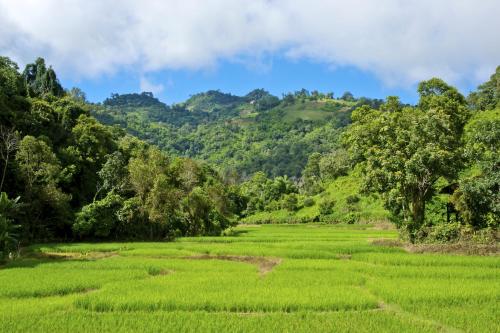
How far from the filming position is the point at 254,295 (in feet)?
49.1

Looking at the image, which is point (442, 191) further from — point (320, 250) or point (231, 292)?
point (231, 292)

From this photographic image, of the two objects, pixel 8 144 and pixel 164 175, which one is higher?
pixel 8 144

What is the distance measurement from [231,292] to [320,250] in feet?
45.6

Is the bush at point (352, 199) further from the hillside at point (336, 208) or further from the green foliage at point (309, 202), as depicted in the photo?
the green foliage at point (309, 202)

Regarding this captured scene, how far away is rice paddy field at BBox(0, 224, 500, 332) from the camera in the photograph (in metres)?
12.0

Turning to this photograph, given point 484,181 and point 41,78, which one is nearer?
point 484,181

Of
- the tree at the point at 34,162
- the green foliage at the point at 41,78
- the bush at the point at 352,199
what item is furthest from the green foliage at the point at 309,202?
the tree at the point at 34,162

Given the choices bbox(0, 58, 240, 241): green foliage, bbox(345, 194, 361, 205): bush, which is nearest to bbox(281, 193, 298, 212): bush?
bbox(345, 194, 361, 205): bush

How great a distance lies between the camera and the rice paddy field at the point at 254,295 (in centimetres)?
1202

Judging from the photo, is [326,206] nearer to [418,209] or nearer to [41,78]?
[418,209]

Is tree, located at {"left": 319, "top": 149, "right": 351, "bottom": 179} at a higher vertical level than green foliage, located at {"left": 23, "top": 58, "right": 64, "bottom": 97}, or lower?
lower

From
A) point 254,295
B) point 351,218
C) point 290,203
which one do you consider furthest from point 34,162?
point 290,203

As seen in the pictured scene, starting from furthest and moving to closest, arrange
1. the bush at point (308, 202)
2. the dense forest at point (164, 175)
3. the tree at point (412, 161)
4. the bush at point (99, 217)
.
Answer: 1. the bush at point (308, 202)
2. the bush at point (99, 217)
3. the tree at point (412, 161)
4. the dense forest at point (164, 175)

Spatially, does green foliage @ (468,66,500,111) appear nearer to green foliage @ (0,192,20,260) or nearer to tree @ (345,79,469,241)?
tree @ (345,79,469,241)
